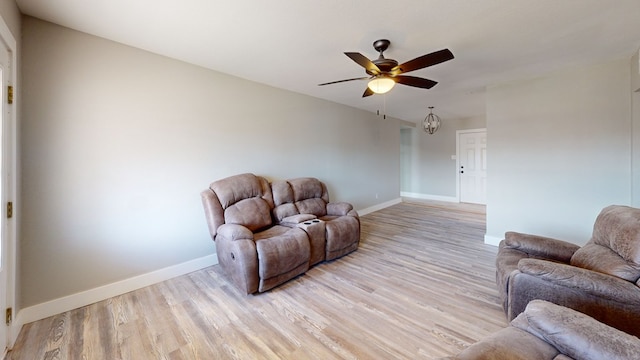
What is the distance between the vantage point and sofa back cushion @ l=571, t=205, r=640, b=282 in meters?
1.49

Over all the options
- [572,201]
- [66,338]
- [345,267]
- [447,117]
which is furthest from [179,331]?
[447,117]

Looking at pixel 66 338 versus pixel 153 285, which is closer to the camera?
pixel 66 338

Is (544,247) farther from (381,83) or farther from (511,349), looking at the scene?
(381,83)

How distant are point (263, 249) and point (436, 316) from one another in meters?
1.63

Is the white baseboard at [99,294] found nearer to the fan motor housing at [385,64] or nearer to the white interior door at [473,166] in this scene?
the fan motor housing at [385,64]

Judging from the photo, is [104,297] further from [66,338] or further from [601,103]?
[601,103]

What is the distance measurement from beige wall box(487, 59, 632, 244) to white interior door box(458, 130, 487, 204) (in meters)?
3.37

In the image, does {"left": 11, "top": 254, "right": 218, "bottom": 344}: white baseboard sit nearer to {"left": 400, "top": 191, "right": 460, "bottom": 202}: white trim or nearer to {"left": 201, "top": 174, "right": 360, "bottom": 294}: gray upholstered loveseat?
{"left": 201, "top": 174, "right": 360, "bottom": 294}: gray upholstered loveseat

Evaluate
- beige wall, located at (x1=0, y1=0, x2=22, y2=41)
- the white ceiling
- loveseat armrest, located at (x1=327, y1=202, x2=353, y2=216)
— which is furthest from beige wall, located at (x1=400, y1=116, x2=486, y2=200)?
beige wall, located at (x1=0, y1=0, x2=22, y2=41)

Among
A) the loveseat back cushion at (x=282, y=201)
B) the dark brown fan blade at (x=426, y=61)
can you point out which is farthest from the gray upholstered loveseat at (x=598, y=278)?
the loveseat back cushion at (x=282, y=201)

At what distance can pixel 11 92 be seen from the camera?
1.72 meters

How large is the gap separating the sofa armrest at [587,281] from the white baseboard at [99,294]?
3.28m

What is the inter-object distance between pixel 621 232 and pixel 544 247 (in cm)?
52

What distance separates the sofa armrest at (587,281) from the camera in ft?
4.57
